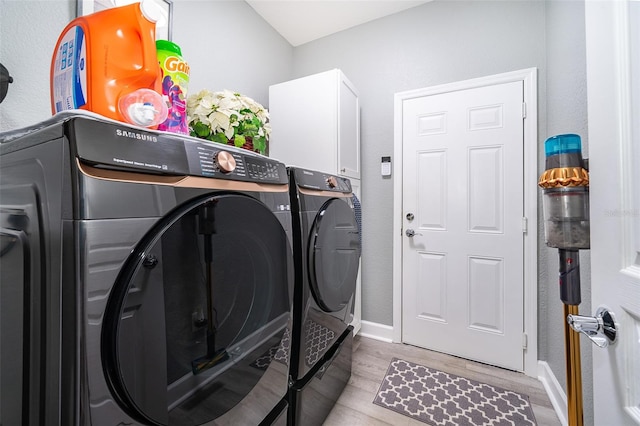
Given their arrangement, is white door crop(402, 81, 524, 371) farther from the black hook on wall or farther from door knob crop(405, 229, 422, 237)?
the black hook on wall

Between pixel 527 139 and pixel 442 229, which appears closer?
pixel 527 139

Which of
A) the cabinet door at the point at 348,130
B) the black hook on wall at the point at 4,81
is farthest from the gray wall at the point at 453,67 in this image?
the black hook on wall at the point at 4,81

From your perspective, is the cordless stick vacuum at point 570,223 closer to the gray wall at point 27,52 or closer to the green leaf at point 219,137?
the green leaf at point 219,137

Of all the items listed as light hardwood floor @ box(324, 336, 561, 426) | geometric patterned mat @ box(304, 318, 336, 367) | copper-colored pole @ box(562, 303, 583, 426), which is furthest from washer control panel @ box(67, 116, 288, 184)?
light hardwood floor @ box(324, 336, 561, 426)

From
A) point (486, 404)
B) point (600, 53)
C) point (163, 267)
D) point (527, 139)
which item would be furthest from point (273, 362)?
point (527, 139)

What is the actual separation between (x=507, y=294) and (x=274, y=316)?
1839mm

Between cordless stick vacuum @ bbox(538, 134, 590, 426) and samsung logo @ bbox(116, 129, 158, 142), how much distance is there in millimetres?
1064

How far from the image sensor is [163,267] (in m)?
0.55

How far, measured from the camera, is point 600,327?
582 mm

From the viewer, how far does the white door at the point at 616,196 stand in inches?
20.4

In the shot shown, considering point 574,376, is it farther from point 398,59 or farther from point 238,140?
point 398,59

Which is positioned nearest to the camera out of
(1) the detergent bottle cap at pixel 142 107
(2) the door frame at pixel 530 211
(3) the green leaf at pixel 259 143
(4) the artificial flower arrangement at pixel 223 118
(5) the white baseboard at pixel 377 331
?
(1) the detergent bottle cap at pixel 142 107

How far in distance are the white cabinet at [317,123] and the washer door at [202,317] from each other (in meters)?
1.25

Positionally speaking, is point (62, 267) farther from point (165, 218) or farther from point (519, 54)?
point (519, 54)
